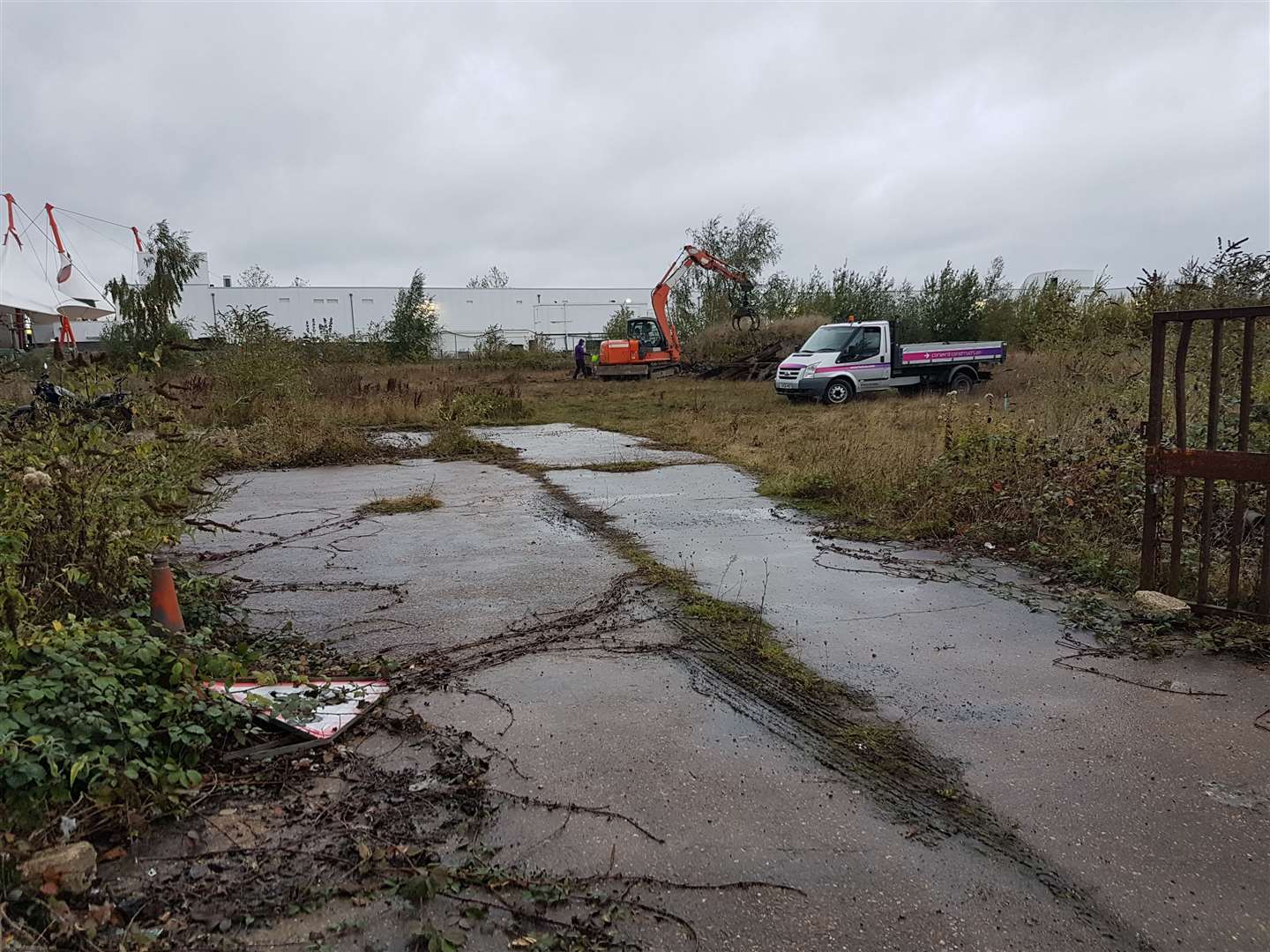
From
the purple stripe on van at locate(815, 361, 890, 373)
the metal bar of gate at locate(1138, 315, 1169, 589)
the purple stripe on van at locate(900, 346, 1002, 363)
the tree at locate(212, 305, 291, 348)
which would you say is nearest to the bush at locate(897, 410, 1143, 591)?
the metal bar of gate at locate(1138, 315, 1169, 589)

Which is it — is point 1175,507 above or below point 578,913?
above

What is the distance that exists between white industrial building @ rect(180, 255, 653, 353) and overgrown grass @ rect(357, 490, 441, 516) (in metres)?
54.8

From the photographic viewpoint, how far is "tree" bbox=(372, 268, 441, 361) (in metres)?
42.5

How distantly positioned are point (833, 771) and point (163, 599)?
3.37 meters

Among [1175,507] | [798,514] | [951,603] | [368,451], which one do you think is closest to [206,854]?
[951,603]

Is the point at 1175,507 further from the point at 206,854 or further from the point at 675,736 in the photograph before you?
the point at 206,854

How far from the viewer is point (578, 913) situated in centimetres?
246

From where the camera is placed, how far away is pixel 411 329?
142 ft

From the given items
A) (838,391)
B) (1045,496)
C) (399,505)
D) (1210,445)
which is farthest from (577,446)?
(1210,445)

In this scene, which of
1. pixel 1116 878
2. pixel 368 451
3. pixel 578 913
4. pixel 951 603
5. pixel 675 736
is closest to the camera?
pixel 578 913

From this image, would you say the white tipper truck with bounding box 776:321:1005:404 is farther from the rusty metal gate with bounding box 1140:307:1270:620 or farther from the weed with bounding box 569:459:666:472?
the rusty metal gate with bounding box 1140:307:1270:620

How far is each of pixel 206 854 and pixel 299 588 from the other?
139 inches

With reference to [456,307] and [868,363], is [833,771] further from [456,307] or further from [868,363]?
[456,307]

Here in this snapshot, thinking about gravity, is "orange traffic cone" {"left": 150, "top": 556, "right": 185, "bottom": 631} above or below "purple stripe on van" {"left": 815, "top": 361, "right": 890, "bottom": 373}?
below
